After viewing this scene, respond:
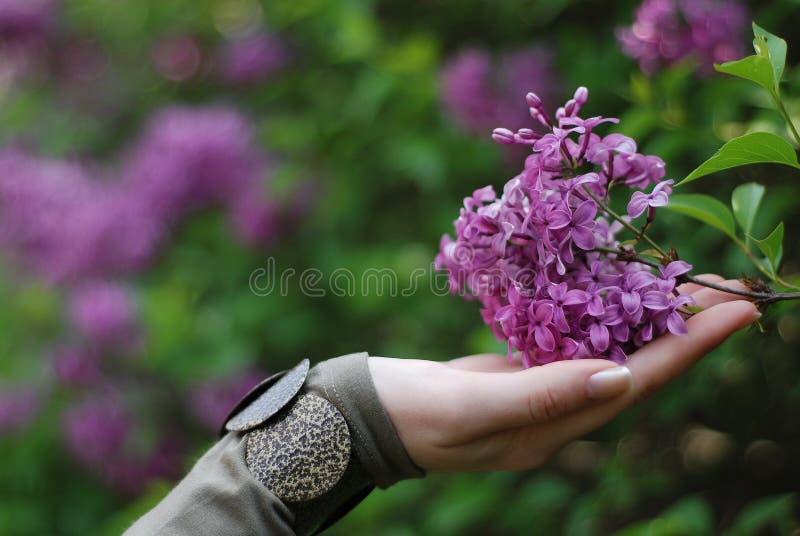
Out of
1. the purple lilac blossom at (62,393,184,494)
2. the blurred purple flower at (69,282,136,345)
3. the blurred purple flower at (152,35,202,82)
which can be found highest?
the blurred purple flower at (152,35,202,82)

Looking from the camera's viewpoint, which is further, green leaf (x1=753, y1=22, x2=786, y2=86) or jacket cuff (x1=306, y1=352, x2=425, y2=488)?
jacket cuff (x1=306, y1=352, x2=425, y2=488)

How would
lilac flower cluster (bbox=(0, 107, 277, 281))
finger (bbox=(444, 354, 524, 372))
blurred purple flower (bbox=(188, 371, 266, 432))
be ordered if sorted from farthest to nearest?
lilac flower cluster (bbox=(0, 107, 277, 281)), blurred purple flower (bbox=(188, 371, 266, 432)), finger (bbox=(444, 354, 524, 372))

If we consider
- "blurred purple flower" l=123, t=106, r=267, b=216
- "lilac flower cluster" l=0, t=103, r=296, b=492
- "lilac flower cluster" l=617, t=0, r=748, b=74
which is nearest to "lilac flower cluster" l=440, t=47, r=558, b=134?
"lilac flower cluster" l=617, t=0, r=748, b=74

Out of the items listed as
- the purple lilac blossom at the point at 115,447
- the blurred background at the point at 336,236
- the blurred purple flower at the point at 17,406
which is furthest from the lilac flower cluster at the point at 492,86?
the blurred purple flower at the point at 17,406

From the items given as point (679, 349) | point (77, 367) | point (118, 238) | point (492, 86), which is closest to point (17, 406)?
point (77, 367)

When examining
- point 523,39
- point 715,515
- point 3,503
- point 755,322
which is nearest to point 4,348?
point 3,503

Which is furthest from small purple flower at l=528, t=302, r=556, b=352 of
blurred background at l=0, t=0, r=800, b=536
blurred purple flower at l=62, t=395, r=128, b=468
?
blurred purple flower at l=62, t=395, r=128, b=468

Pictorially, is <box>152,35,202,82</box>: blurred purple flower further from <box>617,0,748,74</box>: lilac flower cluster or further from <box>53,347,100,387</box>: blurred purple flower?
<box>617,0,748,74</box>: lilac flower cluster

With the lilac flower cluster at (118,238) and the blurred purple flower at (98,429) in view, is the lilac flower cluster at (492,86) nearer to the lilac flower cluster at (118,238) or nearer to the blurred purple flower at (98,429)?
the lilac flower cluster at (118,238)

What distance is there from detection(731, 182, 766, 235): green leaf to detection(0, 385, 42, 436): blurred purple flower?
63.3 inches

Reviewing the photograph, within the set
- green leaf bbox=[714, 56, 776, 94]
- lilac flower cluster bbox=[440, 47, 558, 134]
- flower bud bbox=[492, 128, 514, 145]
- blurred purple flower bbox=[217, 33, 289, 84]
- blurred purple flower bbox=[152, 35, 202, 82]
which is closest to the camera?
green leaf bbox=[714, 56, 776, 94]

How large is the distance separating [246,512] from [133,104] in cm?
195

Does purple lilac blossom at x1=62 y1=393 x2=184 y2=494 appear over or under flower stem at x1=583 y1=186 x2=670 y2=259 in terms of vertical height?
under

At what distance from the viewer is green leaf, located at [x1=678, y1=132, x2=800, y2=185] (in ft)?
1.93
